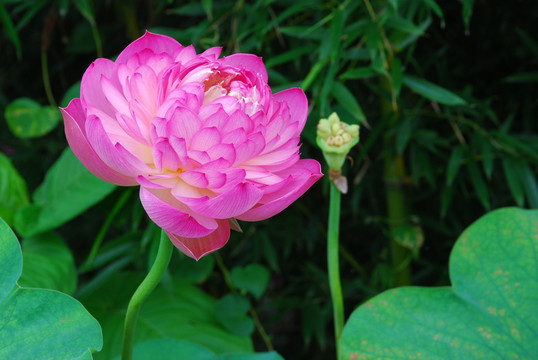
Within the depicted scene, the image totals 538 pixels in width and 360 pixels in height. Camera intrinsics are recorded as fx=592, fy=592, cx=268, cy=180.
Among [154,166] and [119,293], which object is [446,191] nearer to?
[119,293]

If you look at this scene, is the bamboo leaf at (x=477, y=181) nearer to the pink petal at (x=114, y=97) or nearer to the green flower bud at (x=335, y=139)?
the green flower bud at (x=335, y=139)

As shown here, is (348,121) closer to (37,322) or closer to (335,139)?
(335,139)

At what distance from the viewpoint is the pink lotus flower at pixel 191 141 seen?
361mm

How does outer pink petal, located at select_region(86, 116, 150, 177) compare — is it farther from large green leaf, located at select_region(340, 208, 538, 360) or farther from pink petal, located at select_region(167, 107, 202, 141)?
large green leaf, located at select_region(340, 208, 538, 360)

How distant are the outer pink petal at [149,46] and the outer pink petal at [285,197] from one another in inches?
5.5

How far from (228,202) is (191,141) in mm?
49

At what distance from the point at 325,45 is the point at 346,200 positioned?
1.62 ft

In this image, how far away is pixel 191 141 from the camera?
374 millimetres

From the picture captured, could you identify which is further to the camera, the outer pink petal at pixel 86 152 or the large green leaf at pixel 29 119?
the large green leaf at pixel 29 119

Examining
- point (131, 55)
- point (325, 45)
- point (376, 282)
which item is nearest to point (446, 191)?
point (376, 282)

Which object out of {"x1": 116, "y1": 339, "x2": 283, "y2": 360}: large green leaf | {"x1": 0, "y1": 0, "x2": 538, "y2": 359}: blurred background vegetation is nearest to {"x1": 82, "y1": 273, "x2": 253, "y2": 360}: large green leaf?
{"x1": 0, "y1": 0, "x2": 538, "y2": 359}: blurred background vegetation

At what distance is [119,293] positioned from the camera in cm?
97

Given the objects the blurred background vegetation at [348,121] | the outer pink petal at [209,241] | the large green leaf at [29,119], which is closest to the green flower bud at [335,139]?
the outer pink petal at [209,241]

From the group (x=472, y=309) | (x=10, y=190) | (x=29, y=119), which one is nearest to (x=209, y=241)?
(x=472, y=309)
